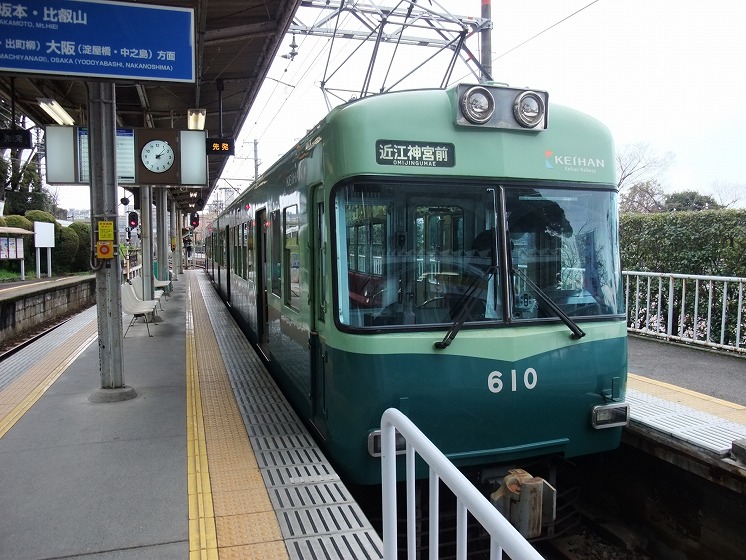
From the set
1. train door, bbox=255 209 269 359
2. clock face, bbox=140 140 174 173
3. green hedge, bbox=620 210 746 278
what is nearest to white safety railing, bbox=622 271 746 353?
green hedge, bbox=620 210 746 278

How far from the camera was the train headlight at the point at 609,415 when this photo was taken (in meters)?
3.82

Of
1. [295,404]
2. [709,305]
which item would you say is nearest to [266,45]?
[295,404]

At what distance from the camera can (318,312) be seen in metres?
4.08

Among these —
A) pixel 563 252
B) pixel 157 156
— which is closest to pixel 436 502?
pixel 563 252

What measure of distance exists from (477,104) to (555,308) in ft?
4.53

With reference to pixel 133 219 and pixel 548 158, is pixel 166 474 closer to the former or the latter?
pixel 548 158

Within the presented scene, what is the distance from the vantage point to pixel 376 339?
3.42 meters

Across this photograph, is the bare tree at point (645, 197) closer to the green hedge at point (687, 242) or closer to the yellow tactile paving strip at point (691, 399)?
the green hedge at point (687, 242)

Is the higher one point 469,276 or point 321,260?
point 321,260

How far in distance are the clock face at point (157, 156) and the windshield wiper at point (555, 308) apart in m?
5.64

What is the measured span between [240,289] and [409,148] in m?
7.06

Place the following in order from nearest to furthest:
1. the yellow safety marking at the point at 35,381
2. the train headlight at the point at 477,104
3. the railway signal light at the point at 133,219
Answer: the train headlight at the point at 477,104, the yellow safety marking at the point at 35,381, the railway signal light at the point at 133,219

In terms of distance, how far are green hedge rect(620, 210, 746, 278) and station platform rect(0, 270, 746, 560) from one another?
1462 mm

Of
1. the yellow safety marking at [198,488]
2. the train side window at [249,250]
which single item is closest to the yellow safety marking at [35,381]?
the yellow safety marking at [198,488]
